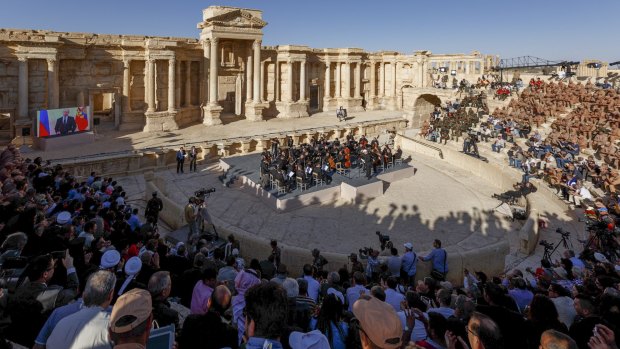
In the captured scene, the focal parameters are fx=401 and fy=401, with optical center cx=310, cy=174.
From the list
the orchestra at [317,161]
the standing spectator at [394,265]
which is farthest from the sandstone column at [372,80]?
the standing spectator at [394,265]

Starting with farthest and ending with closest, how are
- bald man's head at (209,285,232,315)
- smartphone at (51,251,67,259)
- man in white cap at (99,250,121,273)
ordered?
1. smartphone at (51,251,67,259)
2. man in white cap at (99,250,121,273)
3. bald man's head at (209,285,232,315)

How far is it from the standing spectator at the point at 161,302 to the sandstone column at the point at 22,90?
90.7 feet

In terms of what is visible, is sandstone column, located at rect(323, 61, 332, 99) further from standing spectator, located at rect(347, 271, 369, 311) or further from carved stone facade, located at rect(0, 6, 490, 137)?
standing spectator, located at rect(347, 271, 369, 311)

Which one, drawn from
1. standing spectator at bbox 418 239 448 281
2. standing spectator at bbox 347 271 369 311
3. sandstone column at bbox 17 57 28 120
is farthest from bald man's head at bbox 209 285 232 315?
sandstone column at bbox 17 57 28 120

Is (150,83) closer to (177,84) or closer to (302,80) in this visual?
(177,84)

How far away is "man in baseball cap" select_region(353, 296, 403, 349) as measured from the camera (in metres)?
3.29

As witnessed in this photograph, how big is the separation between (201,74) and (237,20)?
5846 mm

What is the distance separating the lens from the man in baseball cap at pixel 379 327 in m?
3.29

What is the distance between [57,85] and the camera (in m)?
27.8

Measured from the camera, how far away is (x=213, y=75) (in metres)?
35.0

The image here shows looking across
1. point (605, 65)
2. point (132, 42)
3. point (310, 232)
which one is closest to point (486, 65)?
point (605, 65)

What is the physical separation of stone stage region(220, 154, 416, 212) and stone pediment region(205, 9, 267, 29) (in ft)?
52.9

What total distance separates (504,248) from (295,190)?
31.7ft

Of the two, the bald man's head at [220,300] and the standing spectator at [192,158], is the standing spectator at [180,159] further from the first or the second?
the bald man's head at [220,300]
